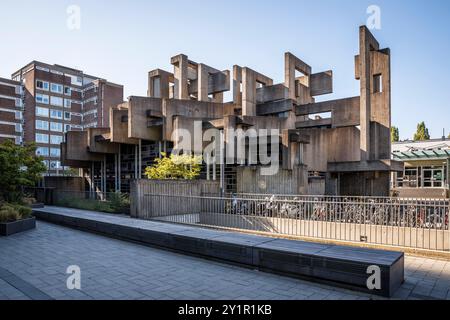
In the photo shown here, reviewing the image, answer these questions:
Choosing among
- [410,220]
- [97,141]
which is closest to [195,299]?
[410,220]

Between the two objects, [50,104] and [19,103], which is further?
[50,104]

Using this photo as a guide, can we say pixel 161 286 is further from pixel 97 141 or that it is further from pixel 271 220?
pixel 97 141

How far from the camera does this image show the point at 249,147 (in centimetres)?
2084

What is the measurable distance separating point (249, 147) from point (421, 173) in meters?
26.5

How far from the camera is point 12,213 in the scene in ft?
37.9

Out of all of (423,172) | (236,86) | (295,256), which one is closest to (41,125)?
(236,86)

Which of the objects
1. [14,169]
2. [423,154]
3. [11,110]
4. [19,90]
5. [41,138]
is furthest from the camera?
[19,90]

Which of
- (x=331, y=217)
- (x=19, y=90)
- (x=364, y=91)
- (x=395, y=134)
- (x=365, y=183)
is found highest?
(x=19, y=90)

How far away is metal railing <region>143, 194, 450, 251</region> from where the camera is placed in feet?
30.8

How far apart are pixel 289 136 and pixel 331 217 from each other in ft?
27.9

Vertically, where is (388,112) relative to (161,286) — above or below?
above

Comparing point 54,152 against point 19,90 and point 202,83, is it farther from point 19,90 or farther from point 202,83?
point 202,83

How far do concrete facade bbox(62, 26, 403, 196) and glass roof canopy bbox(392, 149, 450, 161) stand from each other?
40.9ft

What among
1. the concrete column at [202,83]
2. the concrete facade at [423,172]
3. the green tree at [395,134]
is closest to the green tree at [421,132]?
the green tree at [395,134]
